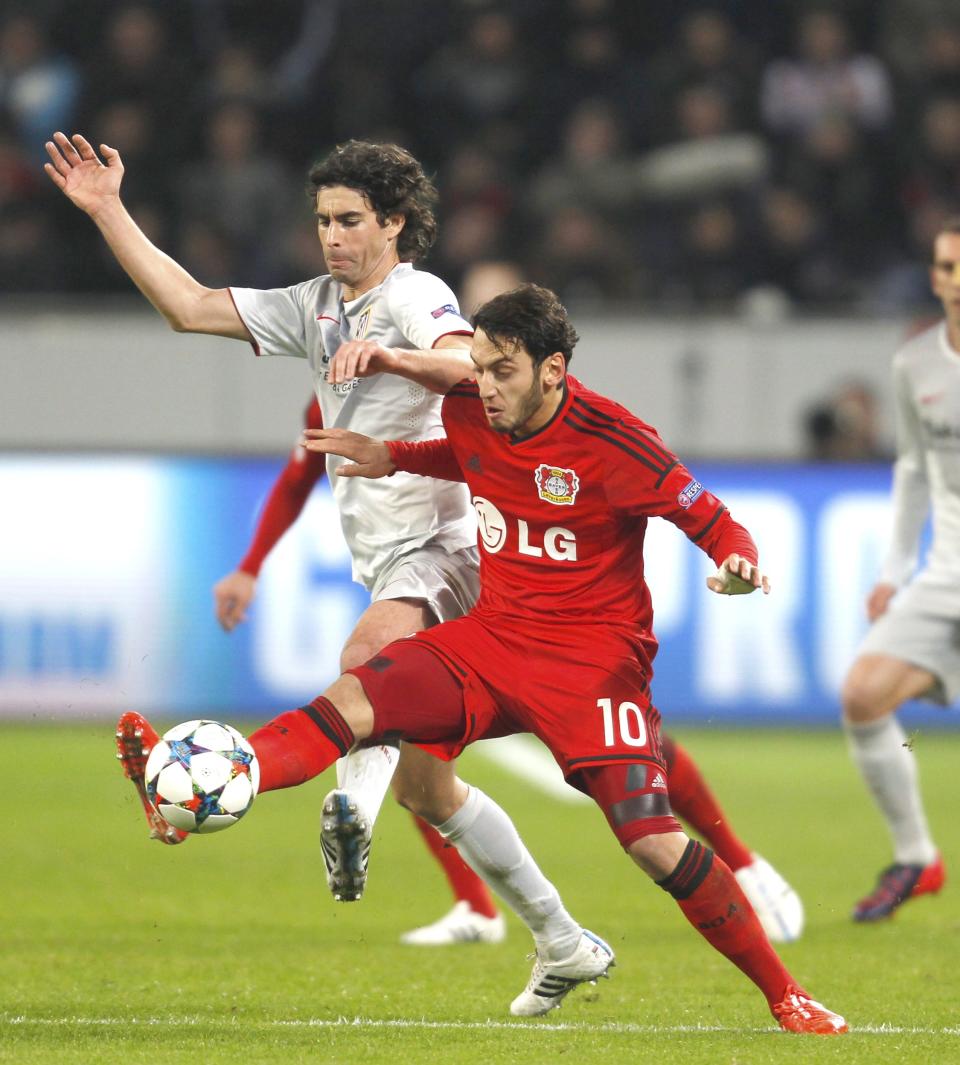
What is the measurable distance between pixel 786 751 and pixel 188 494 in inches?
149

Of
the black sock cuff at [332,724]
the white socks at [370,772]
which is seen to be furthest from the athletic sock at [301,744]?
the white socks at [370,772]

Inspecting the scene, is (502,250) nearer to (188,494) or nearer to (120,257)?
(188,494)

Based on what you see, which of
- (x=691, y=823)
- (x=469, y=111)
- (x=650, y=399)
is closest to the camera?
(x=691, y=823)

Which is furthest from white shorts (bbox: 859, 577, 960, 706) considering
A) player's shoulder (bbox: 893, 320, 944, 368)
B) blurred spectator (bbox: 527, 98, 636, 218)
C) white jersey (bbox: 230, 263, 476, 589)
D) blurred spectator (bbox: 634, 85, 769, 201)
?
blurred spectator (bbox: 634, 85, 769, 201)

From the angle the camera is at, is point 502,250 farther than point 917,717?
Yes

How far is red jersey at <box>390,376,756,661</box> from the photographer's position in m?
5.10

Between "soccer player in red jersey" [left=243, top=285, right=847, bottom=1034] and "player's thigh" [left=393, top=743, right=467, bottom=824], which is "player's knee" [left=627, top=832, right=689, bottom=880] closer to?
"soccer player in red jersey" [left=243, top=285, right=847, bottom=1034]

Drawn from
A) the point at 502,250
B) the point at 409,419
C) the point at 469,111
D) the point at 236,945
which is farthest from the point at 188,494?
the point at 409,419

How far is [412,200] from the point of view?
5.69 m

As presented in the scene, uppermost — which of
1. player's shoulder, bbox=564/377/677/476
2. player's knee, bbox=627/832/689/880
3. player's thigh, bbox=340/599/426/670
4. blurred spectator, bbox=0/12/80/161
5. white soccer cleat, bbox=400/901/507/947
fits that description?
blurred spectator, bbox=0/12/80/161

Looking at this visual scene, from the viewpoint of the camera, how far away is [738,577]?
4773mm

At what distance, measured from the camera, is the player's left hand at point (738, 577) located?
15.6ft

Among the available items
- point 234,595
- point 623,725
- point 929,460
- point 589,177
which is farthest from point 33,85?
point 623,725

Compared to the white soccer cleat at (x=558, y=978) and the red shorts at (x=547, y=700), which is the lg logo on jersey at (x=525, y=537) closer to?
the red shorts at (x=547, y=700)
